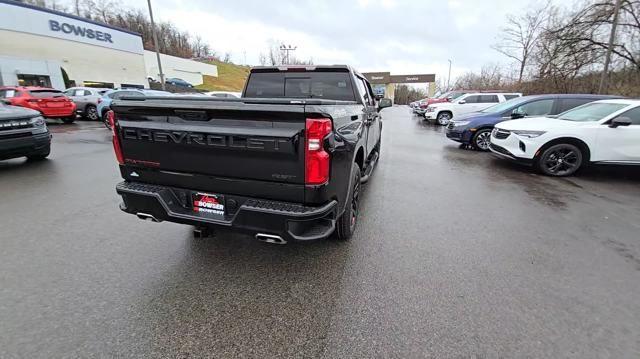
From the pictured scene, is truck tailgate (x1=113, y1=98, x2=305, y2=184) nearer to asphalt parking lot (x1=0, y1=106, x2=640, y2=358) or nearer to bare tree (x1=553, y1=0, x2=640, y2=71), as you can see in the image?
asphalt parking lot (x1=0, y1=106, x2=640, y2=358)

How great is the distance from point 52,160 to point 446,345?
29.1 feet

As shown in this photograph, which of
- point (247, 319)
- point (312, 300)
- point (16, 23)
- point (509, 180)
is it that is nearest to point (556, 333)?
point (312, 300)

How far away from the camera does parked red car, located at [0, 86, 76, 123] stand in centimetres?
1177

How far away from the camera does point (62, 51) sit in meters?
25.6

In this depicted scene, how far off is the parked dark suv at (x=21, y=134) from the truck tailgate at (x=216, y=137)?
5135 millimetres

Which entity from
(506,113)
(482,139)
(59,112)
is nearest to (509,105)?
(506,113)

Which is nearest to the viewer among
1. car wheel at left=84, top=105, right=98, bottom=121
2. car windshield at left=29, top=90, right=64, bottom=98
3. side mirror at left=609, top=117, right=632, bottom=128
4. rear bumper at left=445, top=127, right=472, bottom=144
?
side mirror at left=609, top=117, right=632, bottom=128

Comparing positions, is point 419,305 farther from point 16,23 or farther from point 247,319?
point 16,23

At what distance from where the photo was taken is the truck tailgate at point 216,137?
7.13 ft

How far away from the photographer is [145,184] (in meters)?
2.76

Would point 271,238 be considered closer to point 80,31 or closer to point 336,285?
point 336,285

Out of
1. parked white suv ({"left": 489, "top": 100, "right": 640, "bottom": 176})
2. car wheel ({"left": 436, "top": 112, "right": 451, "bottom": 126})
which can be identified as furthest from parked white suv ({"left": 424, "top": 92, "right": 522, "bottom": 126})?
parked white suv ({"left": 489, "top": 100, "right": 640, "bottom": 176})

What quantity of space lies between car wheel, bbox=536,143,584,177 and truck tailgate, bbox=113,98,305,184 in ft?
21.2

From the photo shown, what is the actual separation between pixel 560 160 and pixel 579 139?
0.52 m
